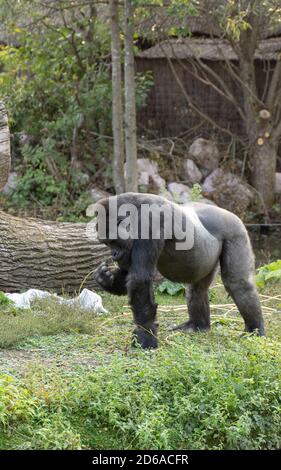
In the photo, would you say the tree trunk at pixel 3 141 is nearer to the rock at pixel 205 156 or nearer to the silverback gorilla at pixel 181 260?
the silverback gorilla at pixel 181 260

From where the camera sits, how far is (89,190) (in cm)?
1214

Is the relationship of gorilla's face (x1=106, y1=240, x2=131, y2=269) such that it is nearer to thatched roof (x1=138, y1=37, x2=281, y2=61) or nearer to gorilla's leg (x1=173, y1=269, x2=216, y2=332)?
gorilla's leg (x1=173, y1=269, x2=216, y2=332)

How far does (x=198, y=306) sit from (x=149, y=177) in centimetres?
643

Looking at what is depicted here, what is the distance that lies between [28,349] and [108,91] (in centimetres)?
724

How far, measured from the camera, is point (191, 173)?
12.7m

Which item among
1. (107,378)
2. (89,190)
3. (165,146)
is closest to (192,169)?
(165,146)

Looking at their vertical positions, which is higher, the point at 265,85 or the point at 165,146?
the point at 265,85

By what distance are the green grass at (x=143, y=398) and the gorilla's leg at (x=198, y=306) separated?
0.78 metres

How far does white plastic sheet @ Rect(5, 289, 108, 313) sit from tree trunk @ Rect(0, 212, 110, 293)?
40cm

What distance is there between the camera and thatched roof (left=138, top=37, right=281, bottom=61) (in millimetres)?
12586

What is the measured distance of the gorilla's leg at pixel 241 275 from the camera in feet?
18.7

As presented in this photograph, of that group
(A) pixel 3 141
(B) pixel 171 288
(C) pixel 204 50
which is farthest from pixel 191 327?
(C) pixel 204 50

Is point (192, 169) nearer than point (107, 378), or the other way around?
point (107, 378)

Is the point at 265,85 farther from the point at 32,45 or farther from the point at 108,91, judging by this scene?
the point at 32,45
